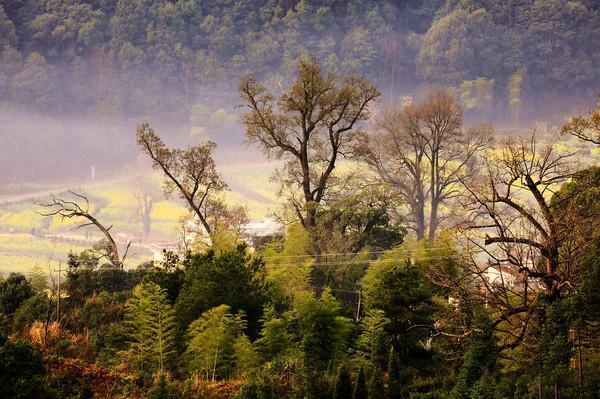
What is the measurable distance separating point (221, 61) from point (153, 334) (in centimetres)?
12746

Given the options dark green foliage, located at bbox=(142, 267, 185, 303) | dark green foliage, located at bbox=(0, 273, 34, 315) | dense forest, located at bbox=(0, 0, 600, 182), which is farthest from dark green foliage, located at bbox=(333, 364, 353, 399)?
dense forest, located at bbox=(0, 0, 600, 182)

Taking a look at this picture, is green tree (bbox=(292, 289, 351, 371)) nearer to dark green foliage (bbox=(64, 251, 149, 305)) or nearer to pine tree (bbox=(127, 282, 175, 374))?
pine tree (bbox=(127, 282, 175, 374))

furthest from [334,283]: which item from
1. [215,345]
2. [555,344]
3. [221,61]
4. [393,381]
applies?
[221,61]

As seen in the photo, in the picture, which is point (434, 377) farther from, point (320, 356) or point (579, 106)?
point (579, 106)

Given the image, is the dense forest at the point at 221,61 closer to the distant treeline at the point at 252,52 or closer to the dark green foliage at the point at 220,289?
the distant treeline at the point at 252,52

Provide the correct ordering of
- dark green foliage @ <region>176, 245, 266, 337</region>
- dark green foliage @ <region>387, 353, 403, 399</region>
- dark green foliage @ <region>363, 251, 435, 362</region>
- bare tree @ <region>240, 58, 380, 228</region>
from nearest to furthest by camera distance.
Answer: dark green foliage @ <region>387, 353, 403, 399</region>, dark green foliage @ <region>363, 251, 435, 362</region>, dark green foliage @ <region>176, 245, 266, 337</region>, bare tree @ <region>240, 58, 380, 228</region>

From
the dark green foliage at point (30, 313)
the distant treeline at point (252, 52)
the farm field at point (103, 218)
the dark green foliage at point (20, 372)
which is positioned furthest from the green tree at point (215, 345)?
the distant treeline at point (252, 52)

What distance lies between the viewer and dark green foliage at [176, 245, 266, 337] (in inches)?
720

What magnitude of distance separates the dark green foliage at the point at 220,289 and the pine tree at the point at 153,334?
56 cm

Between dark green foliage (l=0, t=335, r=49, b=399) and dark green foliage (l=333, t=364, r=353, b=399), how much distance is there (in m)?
5.25

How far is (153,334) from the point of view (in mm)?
17344

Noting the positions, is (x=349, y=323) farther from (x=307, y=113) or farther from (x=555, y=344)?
(x=307, y=113)

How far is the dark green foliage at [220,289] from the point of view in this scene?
60.0 ft

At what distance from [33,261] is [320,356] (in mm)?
52482
